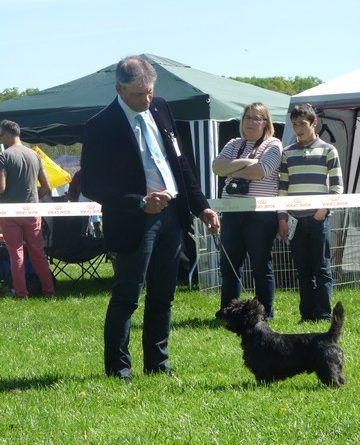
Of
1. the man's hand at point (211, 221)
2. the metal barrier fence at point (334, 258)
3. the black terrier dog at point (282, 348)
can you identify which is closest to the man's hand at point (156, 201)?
the man's hand at point (211, 221)

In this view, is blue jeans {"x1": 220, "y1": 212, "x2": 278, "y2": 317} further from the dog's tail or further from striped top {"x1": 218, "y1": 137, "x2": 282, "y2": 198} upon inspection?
the dog's tail

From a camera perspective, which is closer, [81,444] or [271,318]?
[81,444]

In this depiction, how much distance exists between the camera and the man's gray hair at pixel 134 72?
17.2 ft

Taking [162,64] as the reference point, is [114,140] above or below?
below

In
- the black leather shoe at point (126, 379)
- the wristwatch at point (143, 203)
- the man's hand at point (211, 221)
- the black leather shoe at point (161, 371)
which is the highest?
the wristwatch at point (143, 203)

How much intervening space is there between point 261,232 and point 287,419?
3105 mm

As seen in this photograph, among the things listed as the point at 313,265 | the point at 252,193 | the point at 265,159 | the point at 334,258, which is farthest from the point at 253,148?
the point at 334,258

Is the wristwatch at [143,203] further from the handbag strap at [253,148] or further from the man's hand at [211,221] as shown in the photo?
the handbag strap at [253,148]

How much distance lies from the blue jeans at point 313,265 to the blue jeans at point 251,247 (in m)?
0.25

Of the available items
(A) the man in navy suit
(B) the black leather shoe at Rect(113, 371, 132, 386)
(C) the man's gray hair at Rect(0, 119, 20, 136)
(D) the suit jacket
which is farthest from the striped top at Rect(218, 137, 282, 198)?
(C) the man's gray hair at Rect(0, 119, 20, 136)

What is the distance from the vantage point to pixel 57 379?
5723 millimetres

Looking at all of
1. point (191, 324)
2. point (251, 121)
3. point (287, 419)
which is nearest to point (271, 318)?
point (191, 324)

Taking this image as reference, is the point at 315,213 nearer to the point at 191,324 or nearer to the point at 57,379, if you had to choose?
the point at 191,324

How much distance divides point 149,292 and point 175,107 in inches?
217
